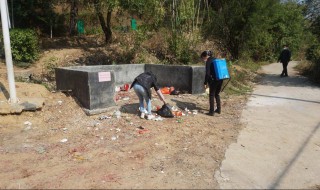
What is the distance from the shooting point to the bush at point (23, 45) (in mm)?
12836

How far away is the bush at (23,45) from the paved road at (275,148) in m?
9.79

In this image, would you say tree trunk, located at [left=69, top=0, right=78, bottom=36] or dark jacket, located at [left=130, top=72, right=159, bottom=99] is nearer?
dark jacket, located at [left=130, top=72, right=159, bottom=99]

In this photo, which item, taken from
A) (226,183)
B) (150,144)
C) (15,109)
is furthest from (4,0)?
(226,183)

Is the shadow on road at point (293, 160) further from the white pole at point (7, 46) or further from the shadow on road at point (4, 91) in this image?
the shadow on road at point (4, 91)

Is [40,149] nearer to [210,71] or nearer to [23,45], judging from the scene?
[210,71]

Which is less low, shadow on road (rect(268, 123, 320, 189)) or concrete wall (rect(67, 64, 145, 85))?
concrete wall (rect(67, 64, 145, 85))

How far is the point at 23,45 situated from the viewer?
13148 mm

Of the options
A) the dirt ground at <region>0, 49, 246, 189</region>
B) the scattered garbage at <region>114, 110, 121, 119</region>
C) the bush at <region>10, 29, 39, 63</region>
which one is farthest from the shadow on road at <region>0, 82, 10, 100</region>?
the bush at <region>10, 29, 39, 63</region>

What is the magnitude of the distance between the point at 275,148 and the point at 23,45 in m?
11.7

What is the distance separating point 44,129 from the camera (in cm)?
609

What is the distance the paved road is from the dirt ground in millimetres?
263

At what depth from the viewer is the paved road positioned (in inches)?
164

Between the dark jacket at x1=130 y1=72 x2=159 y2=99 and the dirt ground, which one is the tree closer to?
the dirt ground

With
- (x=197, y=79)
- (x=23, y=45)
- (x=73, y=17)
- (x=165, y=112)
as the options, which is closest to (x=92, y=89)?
(x=165, y=112)
